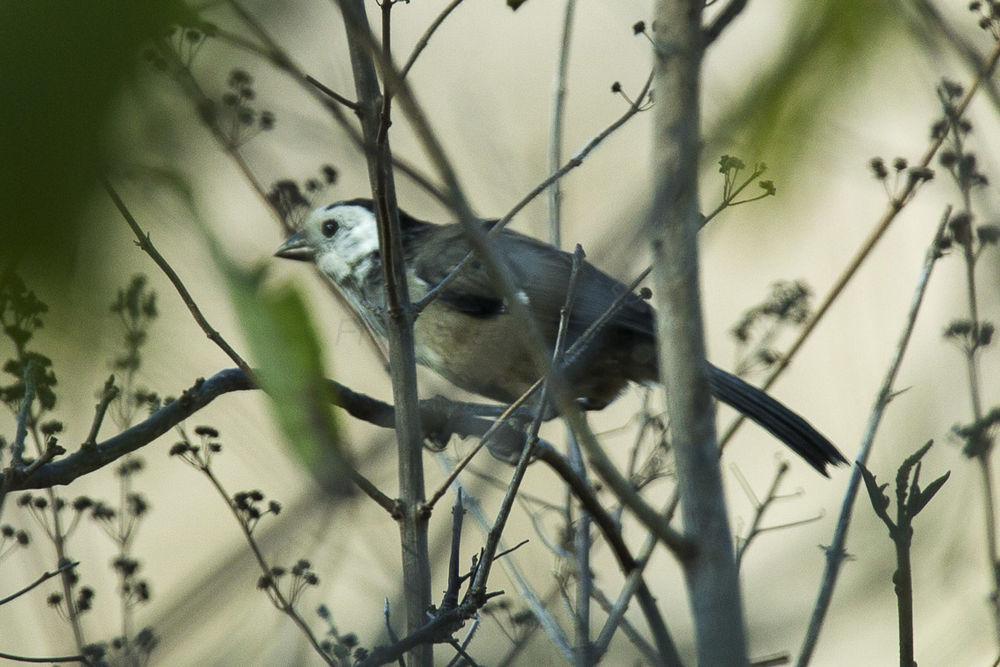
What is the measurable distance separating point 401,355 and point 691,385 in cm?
98

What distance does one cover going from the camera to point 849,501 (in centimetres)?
262

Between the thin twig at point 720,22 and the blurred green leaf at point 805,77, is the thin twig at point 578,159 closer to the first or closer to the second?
the thin twig at point 720,22

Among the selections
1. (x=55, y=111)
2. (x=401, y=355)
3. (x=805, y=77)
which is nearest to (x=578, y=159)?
(x=401, y=355)

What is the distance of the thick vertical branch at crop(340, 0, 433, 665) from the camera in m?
2.28

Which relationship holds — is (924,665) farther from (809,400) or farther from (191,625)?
(809,400)

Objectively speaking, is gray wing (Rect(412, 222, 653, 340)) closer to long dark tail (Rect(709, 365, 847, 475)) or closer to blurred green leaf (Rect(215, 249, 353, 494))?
long dark tail (Rect(709, 365, 847, 475))

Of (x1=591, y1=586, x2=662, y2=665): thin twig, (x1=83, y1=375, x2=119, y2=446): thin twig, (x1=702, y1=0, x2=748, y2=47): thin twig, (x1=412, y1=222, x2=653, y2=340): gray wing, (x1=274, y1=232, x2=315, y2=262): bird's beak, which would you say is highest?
(x1=274, y1=232, x2=315, y2=262): bird's beak

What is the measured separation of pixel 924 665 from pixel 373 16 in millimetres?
1764

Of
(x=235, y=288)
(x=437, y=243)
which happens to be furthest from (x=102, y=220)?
(x=437, y=243)

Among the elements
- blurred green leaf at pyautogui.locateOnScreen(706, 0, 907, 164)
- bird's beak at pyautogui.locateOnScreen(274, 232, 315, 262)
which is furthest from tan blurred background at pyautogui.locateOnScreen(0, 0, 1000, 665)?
bird's beak at pyautogui.locateOnScreen(274, 232, 315, 262)

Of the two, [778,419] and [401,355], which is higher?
[778,419]

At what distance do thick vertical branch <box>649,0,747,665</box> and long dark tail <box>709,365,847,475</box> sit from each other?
9.84 feet

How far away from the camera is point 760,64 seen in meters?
1.17

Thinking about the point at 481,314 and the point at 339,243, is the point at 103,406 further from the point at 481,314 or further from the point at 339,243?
the point at 339,243
